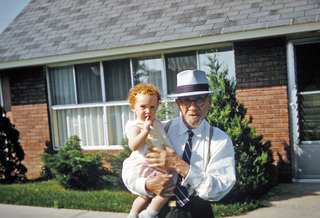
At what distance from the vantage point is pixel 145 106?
2646mm

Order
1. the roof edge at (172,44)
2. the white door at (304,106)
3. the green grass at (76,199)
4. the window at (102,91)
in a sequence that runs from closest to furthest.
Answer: the green grass at (76,199) → the roof edge at (172,44) → the white door at (304,106) → the window at (102,91)

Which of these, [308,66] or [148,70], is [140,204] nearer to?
[308,66]

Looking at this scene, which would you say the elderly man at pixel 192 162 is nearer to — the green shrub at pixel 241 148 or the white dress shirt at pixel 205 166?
the white dress shirt at pixel 205 166

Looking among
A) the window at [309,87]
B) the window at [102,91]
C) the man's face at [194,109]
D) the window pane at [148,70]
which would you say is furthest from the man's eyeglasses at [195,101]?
the window pane at [148,70]

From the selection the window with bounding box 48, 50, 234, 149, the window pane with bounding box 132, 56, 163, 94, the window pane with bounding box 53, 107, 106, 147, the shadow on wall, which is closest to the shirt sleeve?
the shadow on wall

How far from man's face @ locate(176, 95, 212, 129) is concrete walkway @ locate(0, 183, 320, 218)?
10.3ft

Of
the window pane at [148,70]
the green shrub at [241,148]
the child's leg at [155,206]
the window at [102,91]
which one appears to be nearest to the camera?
the child's leg at [155,206]

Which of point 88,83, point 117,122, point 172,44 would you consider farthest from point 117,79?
point 172,44

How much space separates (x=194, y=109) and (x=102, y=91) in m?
6.23

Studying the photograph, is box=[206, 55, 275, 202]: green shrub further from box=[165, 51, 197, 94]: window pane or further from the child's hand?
the child's hand

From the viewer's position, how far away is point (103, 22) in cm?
864

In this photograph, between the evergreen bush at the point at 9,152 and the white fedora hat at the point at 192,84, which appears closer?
the white fedora hat at the point at 192,84

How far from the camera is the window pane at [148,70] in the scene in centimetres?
799

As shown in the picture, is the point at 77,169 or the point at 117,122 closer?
the point at 77,169
